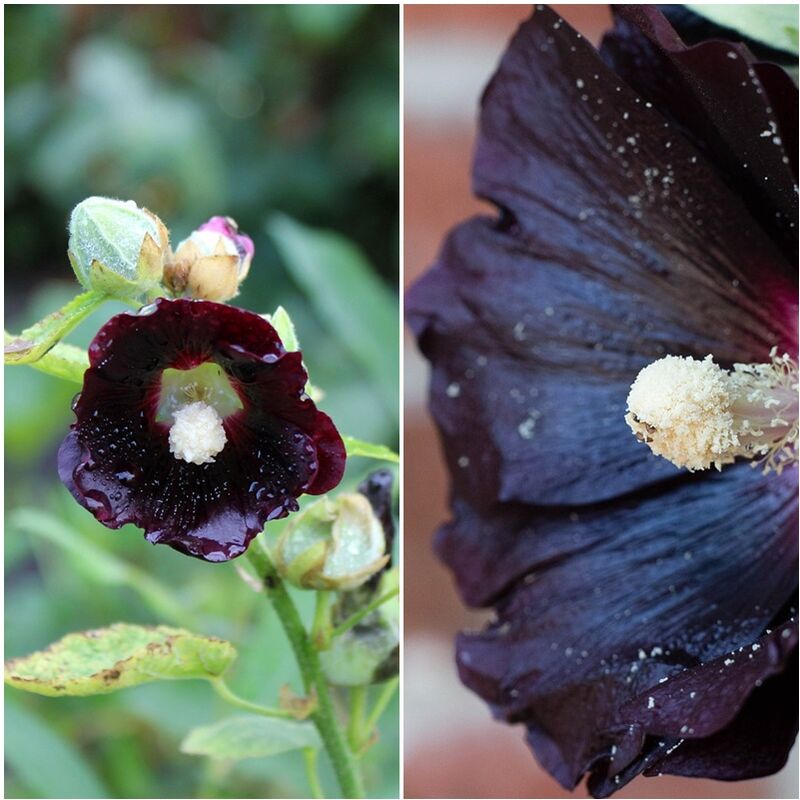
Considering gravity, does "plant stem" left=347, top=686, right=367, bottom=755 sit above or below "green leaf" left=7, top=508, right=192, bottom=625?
below

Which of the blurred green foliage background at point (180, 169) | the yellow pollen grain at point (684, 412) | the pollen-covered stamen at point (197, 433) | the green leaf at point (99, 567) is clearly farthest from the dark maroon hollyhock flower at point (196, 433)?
the blurred green foliage background at point (180, 169)

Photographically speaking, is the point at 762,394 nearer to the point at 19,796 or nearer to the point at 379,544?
the point at 379,544

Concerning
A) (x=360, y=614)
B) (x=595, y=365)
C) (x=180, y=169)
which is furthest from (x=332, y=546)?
(x=180, y=169)

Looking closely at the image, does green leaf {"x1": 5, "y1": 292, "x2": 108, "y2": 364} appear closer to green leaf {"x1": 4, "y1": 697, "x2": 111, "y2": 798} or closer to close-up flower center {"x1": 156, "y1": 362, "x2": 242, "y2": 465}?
close-up flower center {"x1": 156, "y1": 362, "x2": 242, "y2": 465}

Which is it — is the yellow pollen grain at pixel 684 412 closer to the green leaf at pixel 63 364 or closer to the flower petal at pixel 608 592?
the flower petal at pixel 608 592

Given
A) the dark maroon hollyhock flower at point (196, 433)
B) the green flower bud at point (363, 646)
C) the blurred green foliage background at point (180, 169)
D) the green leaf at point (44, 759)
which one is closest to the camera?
the dark maroon hollyhock flower at point (196, 433)

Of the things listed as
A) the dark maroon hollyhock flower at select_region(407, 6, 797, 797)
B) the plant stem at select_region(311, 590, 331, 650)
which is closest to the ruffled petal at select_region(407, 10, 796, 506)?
the dark maroon hollyhock flower at select_region(407, 6, 797, 797)
